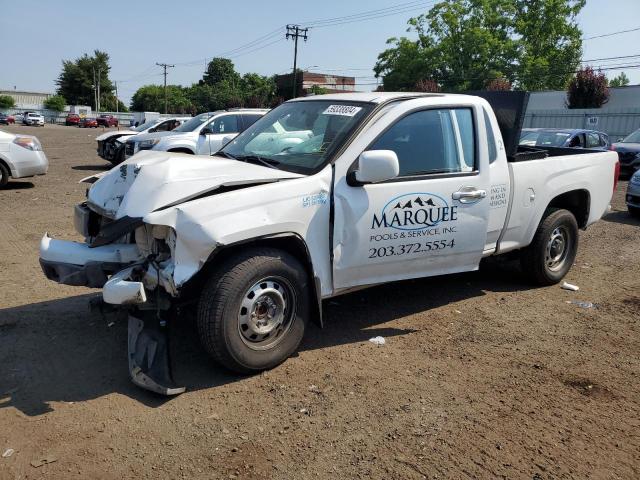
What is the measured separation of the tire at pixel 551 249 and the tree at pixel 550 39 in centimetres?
5890

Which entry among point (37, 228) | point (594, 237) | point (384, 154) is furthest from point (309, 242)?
point (594, 237)

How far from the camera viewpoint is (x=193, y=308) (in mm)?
4359

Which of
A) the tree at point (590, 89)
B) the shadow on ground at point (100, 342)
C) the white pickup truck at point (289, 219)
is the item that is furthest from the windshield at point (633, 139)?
the tree at point (590, 89)

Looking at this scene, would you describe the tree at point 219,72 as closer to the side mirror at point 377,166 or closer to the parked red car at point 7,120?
the parked red car at point 7,120

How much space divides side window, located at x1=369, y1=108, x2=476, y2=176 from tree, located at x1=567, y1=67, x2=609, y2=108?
34727 millimetres

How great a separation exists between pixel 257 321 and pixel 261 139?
5.71 ft

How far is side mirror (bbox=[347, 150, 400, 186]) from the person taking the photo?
12.3ft

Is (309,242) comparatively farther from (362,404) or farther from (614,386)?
→ (614,386)

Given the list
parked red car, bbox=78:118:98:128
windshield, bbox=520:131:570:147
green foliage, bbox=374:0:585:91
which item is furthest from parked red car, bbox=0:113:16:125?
windshield, bbox=520:131:570:147

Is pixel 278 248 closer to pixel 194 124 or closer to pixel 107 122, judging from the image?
pixel 194 124

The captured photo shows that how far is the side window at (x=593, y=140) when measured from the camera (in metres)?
15.4

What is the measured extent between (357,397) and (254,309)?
0.89 meters

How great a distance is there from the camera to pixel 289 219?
12.1 ft

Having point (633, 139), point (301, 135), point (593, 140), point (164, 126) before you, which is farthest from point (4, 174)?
point (633, 139)
